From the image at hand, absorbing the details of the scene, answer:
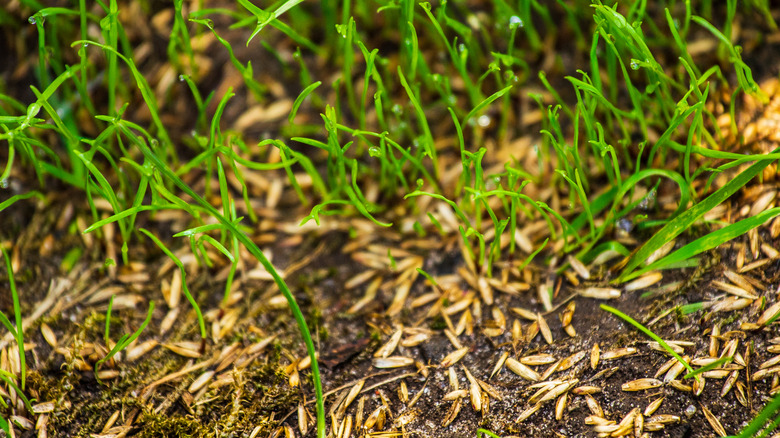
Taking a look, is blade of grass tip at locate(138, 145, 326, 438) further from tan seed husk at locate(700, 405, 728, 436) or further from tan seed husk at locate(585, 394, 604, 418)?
tan seed husk at locate(700, 405, 728, 436)

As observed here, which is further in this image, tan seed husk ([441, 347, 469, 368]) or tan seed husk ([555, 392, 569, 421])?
tan seed husk ([441, 347, 469, 368])

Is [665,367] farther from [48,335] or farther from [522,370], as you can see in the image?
[48,335]

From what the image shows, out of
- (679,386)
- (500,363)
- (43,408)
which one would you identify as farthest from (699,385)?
(43,408)

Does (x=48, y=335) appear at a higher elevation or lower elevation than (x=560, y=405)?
higher

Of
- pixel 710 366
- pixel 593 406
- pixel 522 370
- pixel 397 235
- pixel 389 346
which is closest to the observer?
pixel 710 366

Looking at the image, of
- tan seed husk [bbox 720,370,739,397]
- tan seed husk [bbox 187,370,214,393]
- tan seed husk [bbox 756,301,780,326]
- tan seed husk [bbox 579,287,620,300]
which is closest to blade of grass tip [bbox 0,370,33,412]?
tan seed husk [bbox 187,370,214,393]

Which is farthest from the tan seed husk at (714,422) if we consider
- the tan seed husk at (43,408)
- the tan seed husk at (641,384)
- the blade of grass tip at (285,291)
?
the tan seed husk at (43,408)

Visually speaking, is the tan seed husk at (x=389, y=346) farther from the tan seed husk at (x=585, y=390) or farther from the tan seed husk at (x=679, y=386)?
the tan seed husk at (x=679, y=386)

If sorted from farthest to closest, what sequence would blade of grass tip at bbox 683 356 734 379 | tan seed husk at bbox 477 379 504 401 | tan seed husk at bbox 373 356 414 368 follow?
1. tan seed husk at bbox 373 356 414 368
2. tan seed husk at bbox 477 379 504 401
3. blade of grass tip at bbox 683 356 734 379
